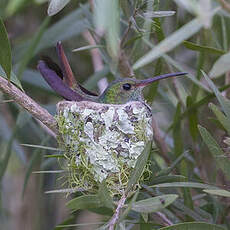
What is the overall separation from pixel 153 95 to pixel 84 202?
0.72 metres

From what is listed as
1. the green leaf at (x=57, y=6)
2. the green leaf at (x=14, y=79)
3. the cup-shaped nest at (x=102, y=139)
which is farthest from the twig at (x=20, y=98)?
the green leaf at (x=57, y=6)

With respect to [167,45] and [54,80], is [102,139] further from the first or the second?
[167,45]

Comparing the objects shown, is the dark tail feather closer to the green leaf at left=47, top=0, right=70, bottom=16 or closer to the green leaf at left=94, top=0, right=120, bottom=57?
the green leaf at left=47, top=0, right=70, bottom=16

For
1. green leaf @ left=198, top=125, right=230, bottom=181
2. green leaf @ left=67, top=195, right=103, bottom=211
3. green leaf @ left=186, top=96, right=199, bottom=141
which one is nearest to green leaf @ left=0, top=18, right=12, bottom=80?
green leaf @ left=67, top=195, right=103, bottom=211

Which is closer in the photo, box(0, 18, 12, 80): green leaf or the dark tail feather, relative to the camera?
box(0, 18, 12, 80): green leaf

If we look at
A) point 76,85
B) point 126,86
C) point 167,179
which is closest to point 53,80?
point 76,85

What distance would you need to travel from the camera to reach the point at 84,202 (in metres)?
1.13

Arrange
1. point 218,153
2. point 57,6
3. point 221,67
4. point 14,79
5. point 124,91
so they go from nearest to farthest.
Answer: point 221,67
point 57,6
point 218,153
point 14,79
point 124,91

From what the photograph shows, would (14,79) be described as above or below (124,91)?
below

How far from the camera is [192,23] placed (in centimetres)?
110

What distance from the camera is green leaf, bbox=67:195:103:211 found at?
1.10m

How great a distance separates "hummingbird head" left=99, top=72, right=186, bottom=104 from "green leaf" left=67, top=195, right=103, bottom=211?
0.64 metres

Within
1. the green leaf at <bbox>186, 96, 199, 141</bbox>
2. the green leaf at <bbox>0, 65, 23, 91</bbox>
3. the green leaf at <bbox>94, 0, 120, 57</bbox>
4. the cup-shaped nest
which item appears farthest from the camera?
the green leaf at <bbox>186, 96, 199, 141</bbox>

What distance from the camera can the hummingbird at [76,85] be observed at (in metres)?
1.61
